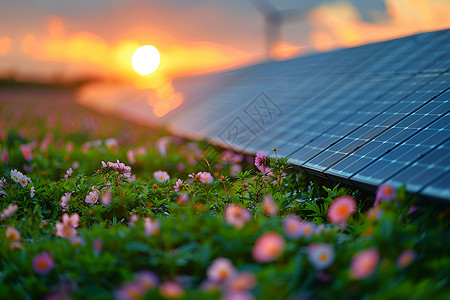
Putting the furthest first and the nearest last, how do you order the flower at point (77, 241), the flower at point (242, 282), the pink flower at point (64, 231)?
1. the pink flower at point (64, 231)
2. the flower at point (77, 241)
3. the flower at point (242, 282)

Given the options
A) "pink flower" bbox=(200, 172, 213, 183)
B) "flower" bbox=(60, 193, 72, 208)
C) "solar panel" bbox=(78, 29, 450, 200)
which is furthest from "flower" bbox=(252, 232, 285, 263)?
"flower" bbox=(60, 193, 72, 208)

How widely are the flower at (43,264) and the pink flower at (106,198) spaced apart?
159cm

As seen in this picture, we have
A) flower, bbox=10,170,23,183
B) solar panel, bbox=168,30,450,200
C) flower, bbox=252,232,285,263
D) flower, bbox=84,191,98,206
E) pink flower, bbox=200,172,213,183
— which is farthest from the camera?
flower, bbox=10,170,23,183

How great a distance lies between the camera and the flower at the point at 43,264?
2.79 m

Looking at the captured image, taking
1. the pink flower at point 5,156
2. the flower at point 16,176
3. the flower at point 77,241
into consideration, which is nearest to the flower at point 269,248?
the flower at point 77,241

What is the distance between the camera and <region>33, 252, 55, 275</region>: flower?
2785 millimetres

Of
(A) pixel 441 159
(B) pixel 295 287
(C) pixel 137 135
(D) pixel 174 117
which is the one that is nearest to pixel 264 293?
(B) pixel 295 287

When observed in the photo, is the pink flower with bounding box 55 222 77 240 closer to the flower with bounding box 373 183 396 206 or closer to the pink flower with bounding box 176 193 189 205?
the pink flower with bounding box 176 193 189 205

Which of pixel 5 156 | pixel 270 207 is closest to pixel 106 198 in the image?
pixel 270 207

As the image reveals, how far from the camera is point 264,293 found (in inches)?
85.3

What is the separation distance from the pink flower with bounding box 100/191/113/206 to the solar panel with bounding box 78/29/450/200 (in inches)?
75.5

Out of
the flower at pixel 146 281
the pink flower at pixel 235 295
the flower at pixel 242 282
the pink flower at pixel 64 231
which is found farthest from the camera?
the pink flower at pixel 64 231

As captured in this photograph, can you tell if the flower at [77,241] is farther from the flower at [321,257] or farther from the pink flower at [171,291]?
the flower at [321,257]

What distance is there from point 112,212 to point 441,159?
9.49ft
